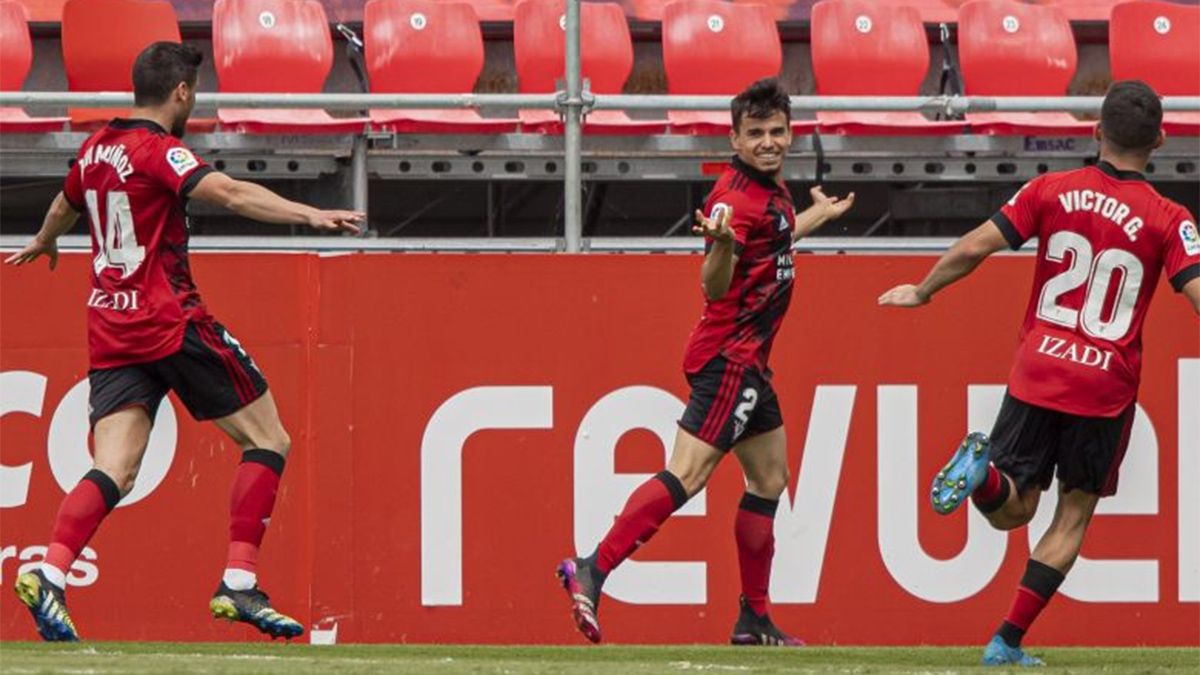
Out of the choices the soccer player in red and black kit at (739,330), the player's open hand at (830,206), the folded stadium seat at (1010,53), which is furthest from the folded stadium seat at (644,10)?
the soccer player in red and black kit at (739,330)

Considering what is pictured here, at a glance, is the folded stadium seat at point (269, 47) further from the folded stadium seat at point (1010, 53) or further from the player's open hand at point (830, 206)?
the player's open hand at point (830, 206)

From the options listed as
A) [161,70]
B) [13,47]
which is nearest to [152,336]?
[161,70]

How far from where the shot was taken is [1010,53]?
11.2 m

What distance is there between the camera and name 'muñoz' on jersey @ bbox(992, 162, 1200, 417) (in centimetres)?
632

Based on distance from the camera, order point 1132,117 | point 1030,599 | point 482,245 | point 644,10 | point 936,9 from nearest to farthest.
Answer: point 1132,117, point 1030,599, point 482,245, point 644,10, point 936,9

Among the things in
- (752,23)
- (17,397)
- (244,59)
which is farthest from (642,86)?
(17,397)

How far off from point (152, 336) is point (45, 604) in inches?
31.8

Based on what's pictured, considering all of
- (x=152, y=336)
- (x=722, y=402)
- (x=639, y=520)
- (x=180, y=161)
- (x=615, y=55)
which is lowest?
(x=639, y=520)

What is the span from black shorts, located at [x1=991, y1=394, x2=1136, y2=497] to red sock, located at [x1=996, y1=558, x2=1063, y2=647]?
0.81 feet

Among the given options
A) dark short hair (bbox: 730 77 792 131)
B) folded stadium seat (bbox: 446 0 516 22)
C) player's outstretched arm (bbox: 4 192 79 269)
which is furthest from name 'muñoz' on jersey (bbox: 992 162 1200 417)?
folded stadium seat (bbox: 446 0 516 22)

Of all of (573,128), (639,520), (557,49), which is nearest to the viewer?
(639,520)

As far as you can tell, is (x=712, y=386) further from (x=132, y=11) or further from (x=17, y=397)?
(x=132, y=11)

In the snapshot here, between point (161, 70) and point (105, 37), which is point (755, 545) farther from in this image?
point (105, 37)

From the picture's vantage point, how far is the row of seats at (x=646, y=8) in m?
11.3
